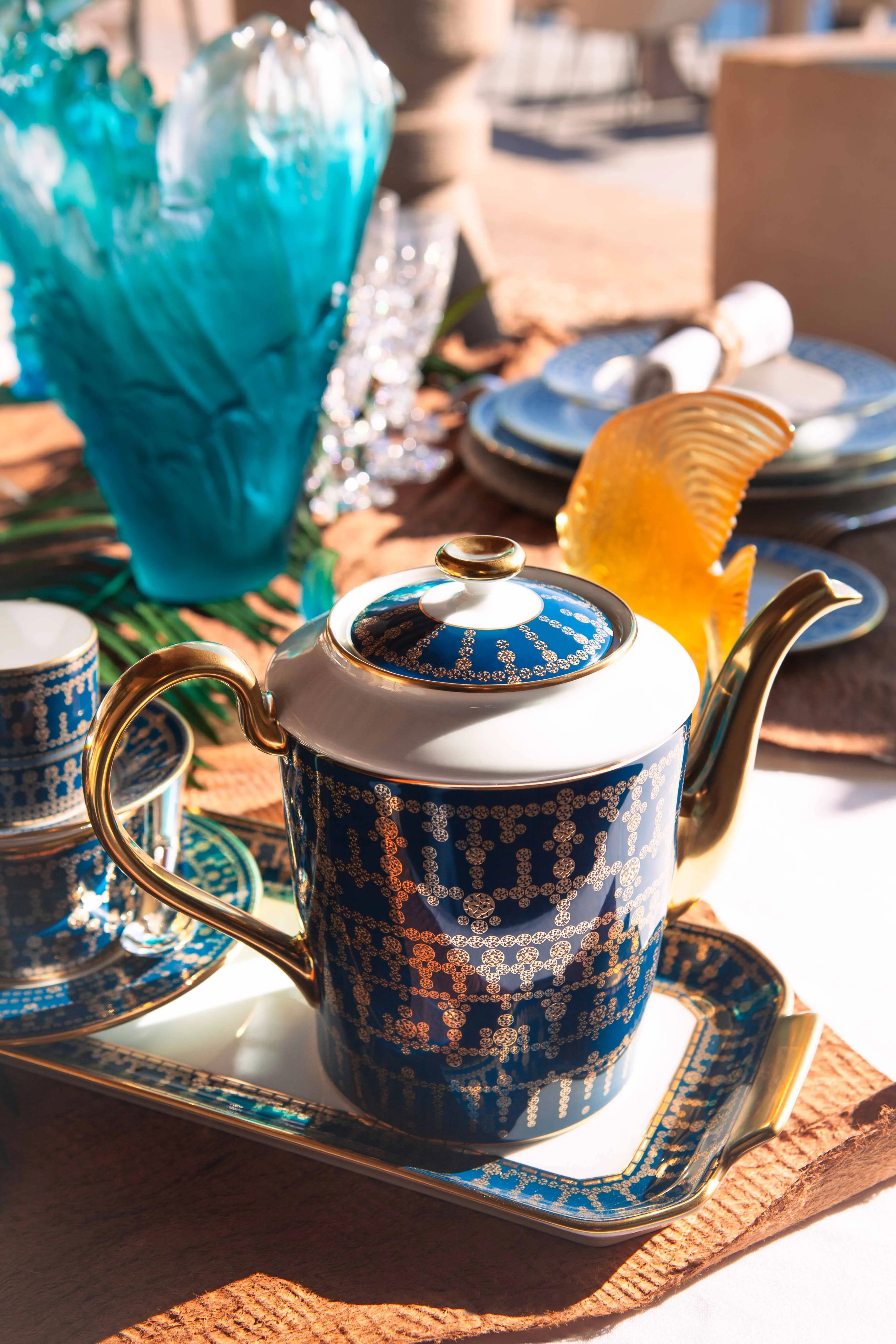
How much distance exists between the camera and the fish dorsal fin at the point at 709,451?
1.16 ft

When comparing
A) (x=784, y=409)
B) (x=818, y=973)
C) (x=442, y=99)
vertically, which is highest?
(x=442, y=99)

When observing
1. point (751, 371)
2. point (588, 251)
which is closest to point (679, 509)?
point (751, 371)

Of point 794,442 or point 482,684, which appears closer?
point 482,684

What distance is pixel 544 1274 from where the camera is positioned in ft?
0.88

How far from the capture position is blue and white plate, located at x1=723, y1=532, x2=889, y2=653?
523 mm

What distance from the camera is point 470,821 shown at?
0.24 meters

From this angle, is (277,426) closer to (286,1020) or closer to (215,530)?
(215,530)

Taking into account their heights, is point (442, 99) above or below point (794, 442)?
above

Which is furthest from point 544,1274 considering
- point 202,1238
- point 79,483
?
point 79,483

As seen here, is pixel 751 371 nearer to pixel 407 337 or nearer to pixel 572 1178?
pixel 407 337

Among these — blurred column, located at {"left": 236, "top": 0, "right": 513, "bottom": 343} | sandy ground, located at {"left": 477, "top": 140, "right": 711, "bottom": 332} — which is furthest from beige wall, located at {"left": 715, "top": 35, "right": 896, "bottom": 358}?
blurred column, located at {"left": 236, "top": 0, "right": 513, "bottom": 343}

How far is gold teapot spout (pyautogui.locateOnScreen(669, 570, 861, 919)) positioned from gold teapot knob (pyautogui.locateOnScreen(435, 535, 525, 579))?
8cm

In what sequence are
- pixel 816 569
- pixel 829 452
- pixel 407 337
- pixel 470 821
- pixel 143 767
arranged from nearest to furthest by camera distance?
pixel 470 821 → pixel 143 767 → pixel 816 569 → pixel 829 452 → pixel 407 337

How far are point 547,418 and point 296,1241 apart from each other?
497 millimetres
